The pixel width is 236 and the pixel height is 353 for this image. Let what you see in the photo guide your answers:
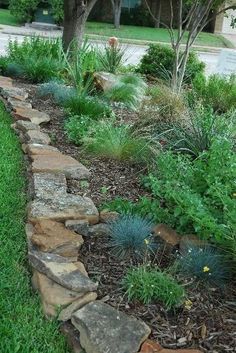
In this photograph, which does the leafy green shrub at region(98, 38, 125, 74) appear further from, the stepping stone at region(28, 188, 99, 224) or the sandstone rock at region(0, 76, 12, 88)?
the stepping stone at region(28, 188, 99, 224)

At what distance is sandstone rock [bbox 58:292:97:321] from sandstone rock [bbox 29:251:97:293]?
0.03m

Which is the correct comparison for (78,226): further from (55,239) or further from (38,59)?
(38,59)

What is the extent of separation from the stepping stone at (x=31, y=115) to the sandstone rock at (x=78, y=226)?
2523mm

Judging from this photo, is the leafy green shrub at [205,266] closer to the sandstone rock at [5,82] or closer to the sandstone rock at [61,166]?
the sandstone rock at [61,166]

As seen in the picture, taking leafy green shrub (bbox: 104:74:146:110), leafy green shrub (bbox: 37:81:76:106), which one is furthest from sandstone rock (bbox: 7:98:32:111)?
leafy green shrub (bbox: 104:74:146:110)

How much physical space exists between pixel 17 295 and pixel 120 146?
2.20 metres

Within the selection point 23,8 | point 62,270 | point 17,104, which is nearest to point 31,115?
point 17,104

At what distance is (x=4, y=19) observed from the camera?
27719mm

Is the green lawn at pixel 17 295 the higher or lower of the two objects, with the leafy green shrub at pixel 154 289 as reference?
lower

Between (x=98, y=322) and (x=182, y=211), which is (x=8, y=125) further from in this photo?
(x=98, y=322)

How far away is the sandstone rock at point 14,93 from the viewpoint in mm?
6492

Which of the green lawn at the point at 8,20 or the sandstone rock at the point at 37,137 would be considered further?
the green lawn at the point at 8,20

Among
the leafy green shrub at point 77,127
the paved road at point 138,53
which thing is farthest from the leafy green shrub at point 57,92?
the paved road at point 138,53

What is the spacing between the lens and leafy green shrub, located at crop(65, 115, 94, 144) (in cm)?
508
